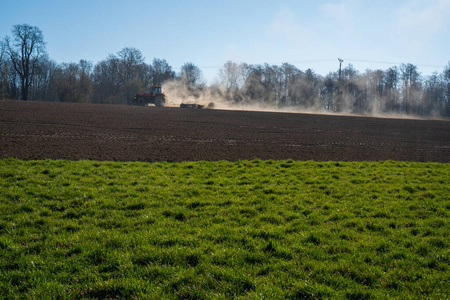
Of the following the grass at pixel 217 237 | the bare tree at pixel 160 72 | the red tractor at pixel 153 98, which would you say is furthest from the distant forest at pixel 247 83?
the grass at pixel 217 237

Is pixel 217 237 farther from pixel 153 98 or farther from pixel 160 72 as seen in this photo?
pixel 160 72

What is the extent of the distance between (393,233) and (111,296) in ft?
16.0

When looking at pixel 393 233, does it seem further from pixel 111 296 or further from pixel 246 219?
pixel 111 296

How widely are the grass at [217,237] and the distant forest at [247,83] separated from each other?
66675 mm

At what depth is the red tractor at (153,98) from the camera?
160 feet

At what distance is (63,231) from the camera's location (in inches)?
214

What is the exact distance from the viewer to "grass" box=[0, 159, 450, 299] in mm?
3979

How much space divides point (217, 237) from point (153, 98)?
46.5 metres

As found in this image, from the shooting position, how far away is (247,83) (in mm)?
85188

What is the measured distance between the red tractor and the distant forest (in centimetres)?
2785

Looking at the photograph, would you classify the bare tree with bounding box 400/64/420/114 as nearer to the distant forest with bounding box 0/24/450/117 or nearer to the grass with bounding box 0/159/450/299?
the distant forest with bounding box 0/24/450/117

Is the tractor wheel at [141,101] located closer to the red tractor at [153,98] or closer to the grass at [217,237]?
the red tractor at [153,98]

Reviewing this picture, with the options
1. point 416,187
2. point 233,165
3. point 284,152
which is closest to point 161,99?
point 284,152

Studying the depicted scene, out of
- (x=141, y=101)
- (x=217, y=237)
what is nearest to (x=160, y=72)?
(x=141, y=101)
